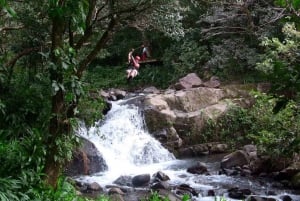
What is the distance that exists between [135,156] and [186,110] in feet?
8.58

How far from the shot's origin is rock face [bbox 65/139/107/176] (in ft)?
37.3

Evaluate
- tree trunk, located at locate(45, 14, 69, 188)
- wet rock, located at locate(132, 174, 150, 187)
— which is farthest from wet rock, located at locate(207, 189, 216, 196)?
tree trunk, located at locate(45, 14, 69, 188)

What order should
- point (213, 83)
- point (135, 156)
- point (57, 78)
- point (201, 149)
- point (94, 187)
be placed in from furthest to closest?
point (213, 83) → point (201, 149) → point (135, 156) → point (94, 187) → point (57, 78)

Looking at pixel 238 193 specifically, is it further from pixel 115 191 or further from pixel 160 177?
pixel 115 191

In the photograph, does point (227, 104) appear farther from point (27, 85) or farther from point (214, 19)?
point (27, 85)

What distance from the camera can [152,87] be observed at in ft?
62.7

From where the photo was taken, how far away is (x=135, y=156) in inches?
515

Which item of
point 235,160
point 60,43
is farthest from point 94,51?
point 235,160

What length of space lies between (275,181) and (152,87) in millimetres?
9350

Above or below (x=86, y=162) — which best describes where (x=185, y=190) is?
below

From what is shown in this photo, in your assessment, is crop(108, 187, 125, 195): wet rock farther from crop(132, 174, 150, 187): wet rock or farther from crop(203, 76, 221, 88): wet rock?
crop(203, 76, 221, 88): wet rock

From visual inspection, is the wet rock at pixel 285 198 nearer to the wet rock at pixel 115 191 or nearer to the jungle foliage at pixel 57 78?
the jungle foliage at pixel 57 78

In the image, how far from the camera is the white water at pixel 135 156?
10.7m

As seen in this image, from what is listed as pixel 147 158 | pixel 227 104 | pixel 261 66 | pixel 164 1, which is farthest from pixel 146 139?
pixel 164 1
